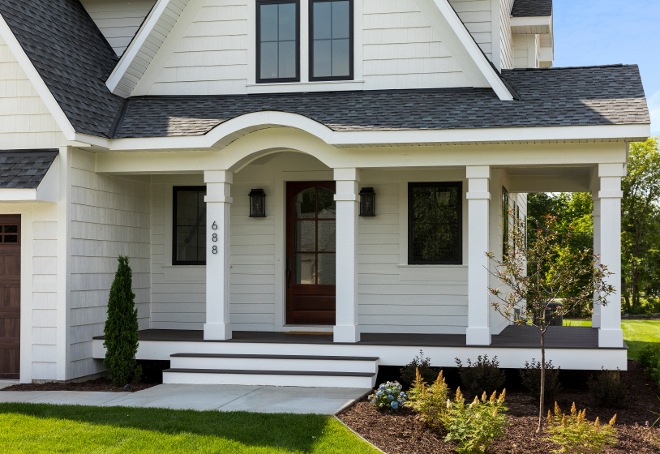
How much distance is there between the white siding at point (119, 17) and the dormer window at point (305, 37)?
2268mm

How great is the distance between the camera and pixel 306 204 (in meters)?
11.2

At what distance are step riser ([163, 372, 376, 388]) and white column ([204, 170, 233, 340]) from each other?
68cm

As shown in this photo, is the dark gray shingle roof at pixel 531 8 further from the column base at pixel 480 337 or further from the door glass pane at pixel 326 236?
the column base at pixel 480 337

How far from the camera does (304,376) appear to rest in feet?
28.6

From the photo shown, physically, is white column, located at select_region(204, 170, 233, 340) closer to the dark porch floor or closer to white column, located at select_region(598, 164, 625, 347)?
the dark porch floor

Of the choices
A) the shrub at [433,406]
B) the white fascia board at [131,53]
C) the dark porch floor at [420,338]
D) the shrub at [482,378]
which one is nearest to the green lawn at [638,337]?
the dark porch floor at [420,338]

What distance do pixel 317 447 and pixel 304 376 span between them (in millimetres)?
2669

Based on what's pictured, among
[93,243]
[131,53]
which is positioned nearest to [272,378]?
[93,243]

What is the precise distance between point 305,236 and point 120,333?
3.36 m

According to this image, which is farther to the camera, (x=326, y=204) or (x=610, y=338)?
(x=326, y=204)

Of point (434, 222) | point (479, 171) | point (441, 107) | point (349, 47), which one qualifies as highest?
point (349, 47)

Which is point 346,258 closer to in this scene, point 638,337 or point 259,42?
point 259,42

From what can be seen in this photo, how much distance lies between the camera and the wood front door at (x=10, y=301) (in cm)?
924

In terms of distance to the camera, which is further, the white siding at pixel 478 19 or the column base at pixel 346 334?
the white siding at pixel 478 19
